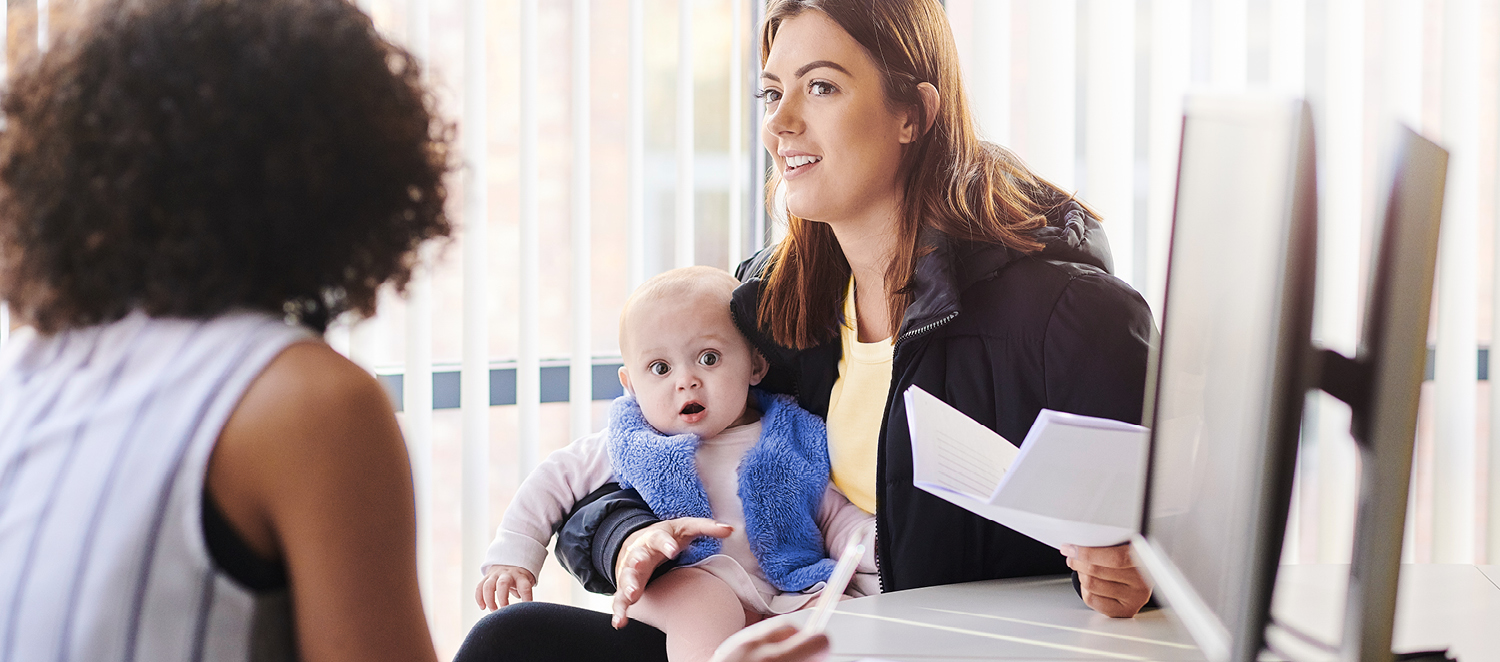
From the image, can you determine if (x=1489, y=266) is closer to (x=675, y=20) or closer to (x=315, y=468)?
(x=675, y=20)

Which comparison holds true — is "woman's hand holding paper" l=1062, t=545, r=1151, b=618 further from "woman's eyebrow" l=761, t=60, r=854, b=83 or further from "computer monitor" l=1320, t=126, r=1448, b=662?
"woman's eyebrow" l=761, t=60, r=854, b=83

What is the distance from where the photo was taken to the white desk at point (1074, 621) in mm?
1092

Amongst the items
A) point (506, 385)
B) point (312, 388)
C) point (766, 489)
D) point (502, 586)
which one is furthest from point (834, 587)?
point (506, 385)

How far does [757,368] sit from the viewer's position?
6.08 feet

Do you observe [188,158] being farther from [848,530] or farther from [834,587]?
[848,530]

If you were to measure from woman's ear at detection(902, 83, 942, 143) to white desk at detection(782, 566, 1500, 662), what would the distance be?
0.74 metres

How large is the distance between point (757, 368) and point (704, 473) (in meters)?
0.22

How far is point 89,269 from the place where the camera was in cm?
78

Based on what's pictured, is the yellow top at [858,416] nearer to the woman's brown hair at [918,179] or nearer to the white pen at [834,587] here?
the woman's brown hair at [918,179]

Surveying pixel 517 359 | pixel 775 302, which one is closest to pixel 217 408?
pixel 775 302

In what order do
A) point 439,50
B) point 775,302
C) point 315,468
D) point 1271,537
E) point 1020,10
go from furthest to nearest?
1. point 1020,10
2. point 439,50
3. point 775,302
4. point 315,468
5. point 1271,537

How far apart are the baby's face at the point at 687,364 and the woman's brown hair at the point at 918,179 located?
93mm

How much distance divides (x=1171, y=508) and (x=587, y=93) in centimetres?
170

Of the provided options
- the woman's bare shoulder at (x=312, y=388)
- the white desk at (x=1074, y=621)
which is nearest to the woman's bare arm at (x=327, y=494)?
the woman's bare shoulder at (x=312, y=388)
